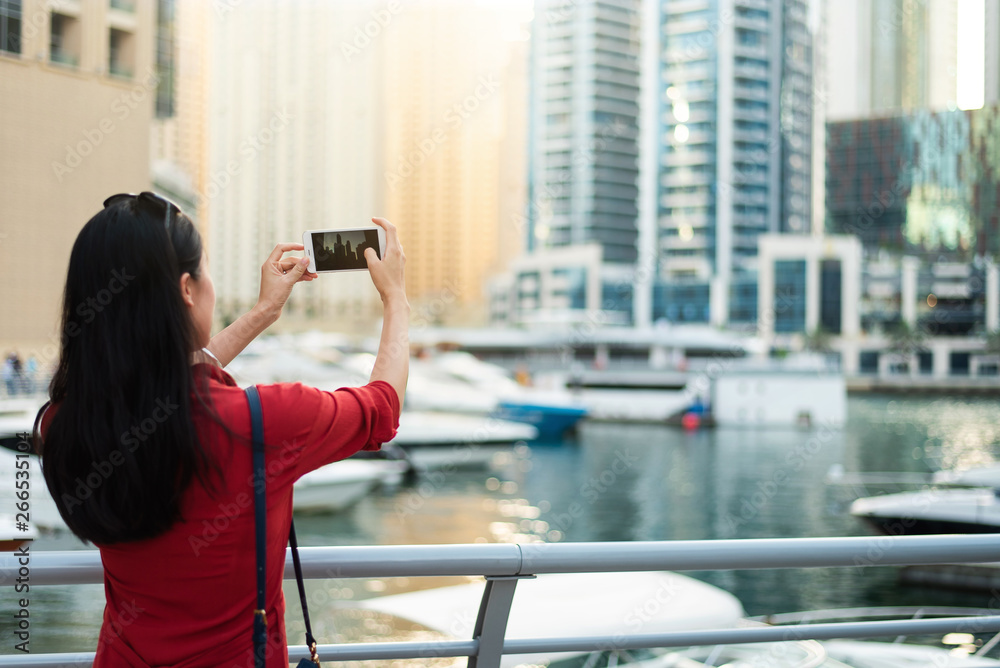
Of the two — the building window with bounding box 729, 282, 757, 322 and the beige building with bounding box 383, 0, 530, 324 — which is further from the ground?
the beige building with bounding box 383, 0, 530, 324

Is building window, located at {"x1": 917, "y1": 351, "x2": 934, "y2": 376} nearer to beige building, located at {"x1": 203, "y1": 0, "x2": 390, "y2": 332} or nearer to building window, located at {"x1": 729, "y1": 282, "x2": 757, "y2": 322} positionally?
building window, located at {"x1": 729, "y1": 282, "x2": 757, "y2": 322}

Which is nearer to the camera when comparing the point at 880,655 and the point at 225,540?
the point at 225,540

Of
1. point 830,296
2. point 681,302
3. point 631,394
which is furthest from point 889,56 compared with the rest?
point 631,394

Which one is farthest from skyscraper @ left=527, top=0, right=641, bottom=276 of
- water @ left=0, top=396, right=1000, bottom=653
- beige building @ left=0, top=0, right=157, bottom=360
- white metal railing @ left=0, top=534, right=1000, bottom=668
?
white metal railing @ left=0, top=534, right=1000, bottom=668

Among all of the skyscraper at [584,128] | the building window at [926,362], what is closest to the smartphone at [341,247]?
the building window at [926,362]

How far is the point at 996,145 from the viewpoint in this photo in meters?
59.0

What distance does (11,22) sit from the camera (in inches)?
145

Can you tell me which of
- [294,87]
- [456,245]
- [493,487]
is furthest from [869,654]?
[456,245]

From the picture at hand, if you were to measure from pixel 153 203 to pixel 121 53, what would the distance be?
23.4 ft

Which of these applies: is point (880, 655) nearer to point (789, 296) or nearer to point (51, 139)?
point (51, 139)

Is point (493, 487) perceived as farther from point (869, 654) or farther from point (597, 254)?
point (597, 254)

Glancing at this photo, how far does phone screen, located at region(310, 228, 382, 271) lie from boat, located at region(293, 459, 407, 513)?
35.2 ft

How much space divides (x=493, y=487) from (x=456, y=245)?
6770 centimetres

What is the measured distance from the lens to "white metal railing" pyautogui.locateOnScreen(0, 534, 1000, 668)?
119 centimetres
